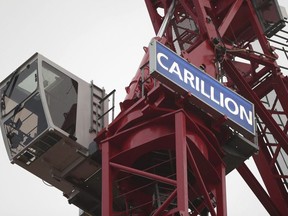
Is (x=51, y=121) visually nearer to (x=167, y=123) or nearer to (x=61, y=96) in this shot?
(x=61, y=96)

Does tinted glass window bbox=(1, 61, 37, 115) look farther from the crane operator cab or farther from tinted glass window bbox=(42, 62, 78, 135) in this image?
tinted glass window bbox=(42, 62, 78, 135)

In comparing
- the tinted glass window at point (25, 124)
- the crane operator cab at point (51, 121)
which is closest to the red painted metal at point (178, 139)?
the crane operator cab at point (51, 121)

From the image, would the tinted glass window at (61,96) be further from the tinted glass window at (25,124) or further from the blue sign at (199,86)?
the blue sign at (199,86)

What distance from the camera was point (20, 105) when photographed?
2898 cm

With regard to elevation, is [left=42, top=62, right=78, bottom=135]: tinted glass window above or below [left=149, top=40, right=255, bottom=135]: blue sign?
above

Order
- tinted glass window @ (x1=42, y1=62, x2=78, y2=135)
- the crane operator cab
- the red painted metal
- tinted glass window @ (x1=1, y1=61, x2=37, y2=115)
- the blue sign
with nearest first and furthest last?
1. the blue sign
2. the red painted metal
3. the crane operator cab
4. tinted glass window @ (x1=42, y1=62, x2=78, y2=135)
5. tinted glass window @ (x1=1, y1=61, x2=37, y2=115)

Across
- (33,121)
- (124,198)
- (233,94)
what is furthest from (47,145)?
(233,94)

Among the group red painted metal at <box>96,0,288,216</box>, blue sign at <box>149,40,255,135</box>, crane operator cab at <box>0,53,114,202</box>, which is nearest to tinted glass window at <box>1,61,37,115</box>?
crane operator cab at <box>0,53,114,202</box>

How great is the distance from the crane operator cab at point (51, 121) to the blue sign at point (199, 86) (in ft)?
12.1

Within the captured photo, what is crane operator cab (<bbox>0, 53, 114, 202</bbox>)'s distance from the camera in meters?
28.2

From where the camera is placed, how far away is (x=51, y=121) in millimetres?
27859

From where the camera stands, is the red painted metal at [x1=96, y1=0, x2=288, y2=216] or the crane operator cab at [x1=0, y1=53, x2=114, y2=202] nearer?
the red painted metal at [x1=96, y1=0, x2=288, y2=216]

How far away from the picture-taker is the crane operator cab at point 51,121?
92.6 feet

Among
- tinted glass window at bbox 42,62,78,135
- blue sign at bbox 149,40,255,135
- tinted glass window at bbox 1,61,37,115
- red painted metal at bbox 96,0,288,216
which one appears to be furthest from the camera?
tinted glass window at bbox 1,61,37,115
